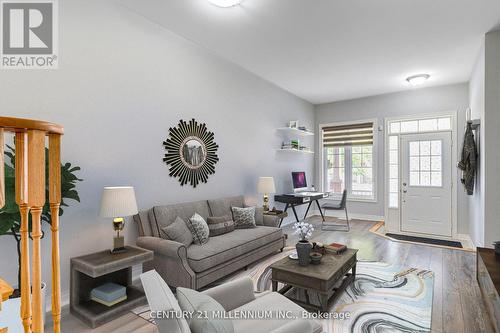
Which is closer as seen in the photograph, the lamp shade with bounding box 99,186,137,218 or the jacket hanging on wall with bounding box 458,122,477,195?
the lamp shade with bounding box 99,186,137,218

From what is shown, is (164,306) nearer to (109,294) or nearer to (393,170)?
(109,294)

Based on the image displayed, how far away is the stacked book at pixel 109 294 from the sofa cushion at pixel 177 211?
752mm

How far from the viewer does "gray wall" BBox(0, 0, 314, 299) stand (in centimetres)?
252

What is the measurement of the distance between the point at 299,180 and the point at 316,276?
398cm

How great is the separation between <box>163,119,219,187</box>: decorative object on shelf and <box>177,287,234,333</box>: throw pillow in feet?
7.66

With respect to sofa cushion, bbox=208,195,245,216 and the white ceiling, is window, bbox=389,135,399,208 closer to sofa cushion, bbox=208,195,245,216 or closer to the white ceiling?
the white ceiling

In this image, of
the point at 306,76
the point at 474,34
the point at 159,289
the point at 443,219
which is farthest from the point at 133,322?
the point at 443,219

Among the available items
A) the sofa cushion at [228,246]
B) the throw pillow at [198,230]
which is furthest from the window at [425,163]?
the throw pillow at [198,230]

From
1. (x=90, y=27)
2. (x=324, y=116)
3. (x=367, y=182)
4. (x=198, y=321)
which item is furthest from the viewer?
(x=324, y=116)

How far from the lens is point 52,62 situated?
2.53 meters

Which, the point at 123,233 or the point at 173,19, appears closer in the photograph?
the point at 123,233

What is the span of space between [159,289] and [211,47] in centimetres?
358

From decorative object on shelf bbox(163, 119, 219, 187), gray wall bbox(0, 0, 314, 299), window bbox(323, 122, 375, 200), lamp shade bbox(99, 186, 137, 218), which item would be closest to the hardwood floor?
gray wall bbox(0, 0, 314, 299)

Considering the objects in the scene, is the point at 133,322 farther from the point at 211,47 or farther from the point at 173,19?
the point at 211,47
